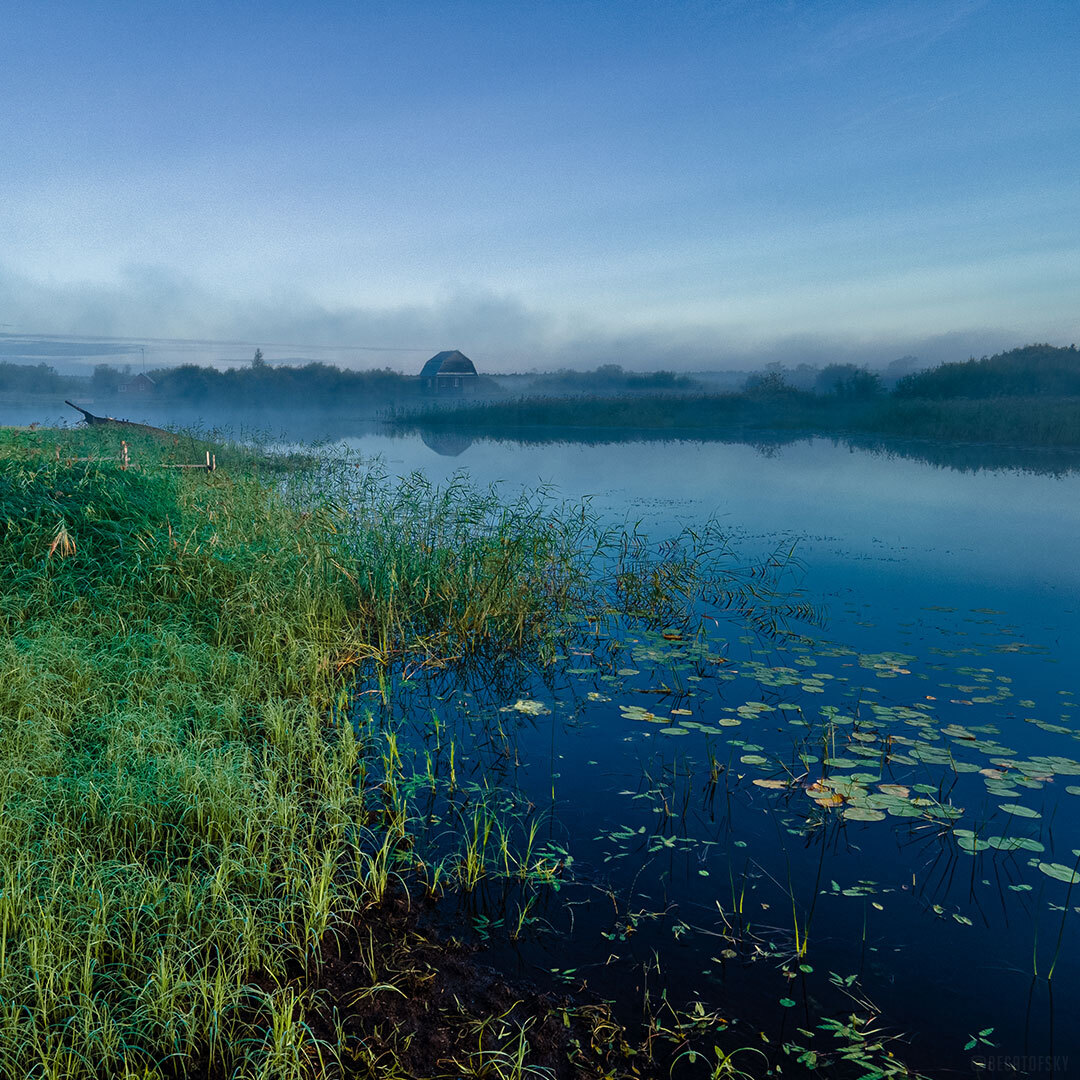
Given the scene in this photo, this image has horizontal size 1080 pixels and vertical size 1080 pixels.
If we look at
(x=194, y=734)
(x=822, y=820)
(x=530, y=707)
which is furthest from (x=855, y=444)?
(x=194, y=734)

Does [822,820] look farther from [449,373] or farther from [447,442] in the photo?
[449,373]

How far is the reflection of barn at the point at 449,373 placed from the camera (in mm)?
60812

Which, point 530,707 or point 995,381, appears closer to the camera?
point 530,707

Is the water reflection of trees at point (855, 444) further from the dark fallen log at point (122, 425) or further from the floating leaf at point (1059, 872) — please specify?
the floating leaf at point (1059, 872)

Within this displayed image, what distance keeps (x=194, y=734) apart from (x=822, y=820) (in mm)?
3828

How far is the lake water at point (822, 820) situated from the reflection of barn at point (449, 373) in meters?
55.5

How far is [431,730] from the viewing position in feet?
16.9

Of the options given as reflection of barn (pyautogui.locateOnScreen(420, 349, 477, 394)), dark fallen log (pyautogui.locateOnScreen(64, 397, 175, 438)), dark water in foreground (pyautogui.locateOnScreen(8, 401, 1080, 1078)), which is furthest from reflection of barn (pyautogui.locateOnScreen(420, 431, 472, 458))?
reflection of barn (pyautogui.locateOnScreen(420, 349, 477, 394))

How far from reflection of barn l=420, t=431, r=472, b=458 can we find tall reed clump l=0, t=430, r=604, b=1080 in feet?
55.2

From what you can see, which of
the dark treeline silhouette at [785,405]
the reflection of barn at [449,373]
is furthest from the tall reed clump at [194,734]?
the reflection of barn at [449,373]

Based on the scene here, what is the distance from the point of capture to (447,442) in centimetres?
3025

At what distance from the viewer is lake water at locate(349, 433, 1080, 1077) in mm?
2764

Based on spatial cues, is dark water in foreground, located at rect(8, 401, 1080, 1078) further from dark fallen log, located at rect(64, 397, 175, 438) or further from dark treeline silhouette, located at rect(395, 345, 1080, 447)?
dark treeline silhouette, located at rect(395, 345, 1080, 447)

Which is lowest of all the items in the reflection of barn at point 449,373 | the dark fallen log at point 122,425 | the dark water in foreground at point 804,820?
the dark water in foreground at point 804,820
